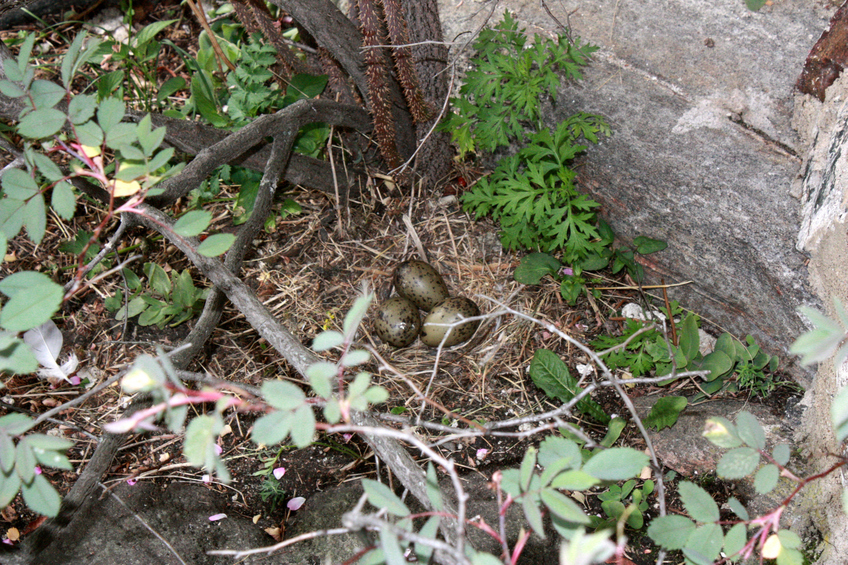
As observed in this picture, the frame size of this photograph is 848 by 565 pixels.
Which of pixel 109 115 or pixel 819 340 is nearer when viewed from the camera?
pixel 819 340

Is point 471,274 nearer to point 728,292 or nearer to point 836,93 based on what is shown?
point 728,292

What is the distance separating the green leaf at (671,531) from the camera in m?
1.08

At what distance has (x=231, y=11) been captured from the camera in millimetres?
3367

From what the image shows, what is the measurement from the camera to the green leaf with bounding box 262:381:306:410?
84 cm

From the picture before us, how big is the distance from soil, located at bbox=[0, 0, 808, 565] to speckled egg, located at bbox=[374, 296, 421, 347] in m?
0.11

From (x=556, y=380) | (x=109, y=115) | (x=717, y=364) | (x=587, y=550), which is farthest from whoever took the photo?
(x=556, y=380)

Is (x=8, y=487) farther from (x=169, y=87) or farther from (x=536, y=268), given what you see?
(x=169, y=87)

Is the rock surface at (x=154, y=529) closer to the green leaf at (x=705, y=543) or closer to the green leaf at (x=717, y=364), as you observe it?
the green leaf at (x=705, y=543)

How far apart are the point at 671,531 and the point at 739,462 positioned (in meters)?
0.19

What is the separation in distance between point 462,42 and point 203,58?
1451mm

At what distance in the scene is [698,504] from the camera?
1066 mm

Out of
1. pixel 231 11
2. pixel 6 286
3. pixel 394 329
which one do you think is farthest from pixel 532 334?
pixel 231 11

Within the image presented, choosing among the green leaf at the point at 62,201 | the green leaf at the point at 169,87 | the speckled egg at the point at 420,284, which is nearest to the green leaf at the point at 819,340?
the green leaf at the point at 62,201

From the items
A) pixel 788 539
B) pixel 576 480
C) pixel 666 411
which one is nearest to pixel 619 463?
pixel 576 480
